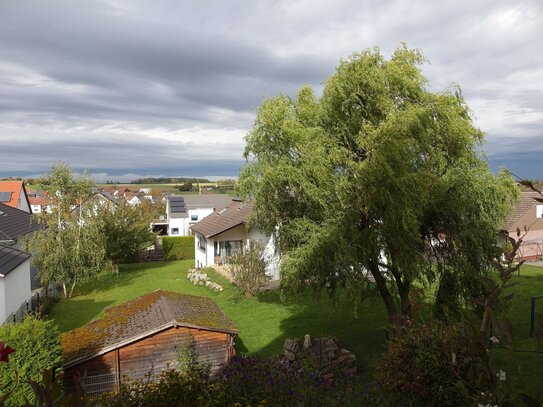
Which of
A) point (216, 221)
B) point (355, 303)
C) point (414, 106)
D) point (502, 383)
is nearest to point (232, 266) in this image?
point (216, 221)

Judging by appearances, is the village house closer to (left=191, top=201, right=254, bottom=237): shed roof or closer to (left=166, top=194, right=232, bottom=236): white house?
(left=191, top=201, right=254, bottom=237): shed roof

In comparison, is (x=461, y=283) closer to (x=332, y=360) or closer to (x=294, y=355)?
(x=332, y=360)

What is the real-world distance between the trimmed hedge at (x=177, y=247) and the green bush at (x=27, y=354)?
3149 cm

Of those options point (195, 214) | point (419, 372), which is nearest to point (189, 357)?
point (419, 372)

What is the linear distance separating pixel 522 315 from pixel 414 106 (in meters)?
11.6

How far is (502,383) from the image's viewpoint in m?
2.71

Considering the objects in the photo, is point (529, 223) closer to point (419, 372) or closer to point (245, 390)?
point (419, 372)

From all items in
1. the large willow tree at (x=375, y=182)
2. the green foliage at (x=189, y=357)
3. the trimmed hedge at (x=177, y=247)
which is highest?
the large willow tree at (x=375, y=182)

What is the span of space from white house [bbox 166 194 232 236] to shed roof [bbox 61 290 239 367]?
42.4 metres

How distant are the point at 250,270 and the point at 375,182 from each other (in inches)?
550

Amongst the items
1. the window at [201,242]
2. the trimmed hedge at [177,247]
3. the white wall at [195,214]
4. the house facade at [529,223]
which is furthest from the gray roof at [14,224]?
the house facade at [529,223]

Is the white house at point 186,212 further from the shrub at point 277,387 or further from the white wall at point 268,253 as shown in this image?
the shrub at point 277,387

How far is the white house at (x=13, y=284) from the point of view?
15.8m

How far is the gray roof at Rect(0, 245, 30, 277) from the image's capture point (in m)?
15.9
